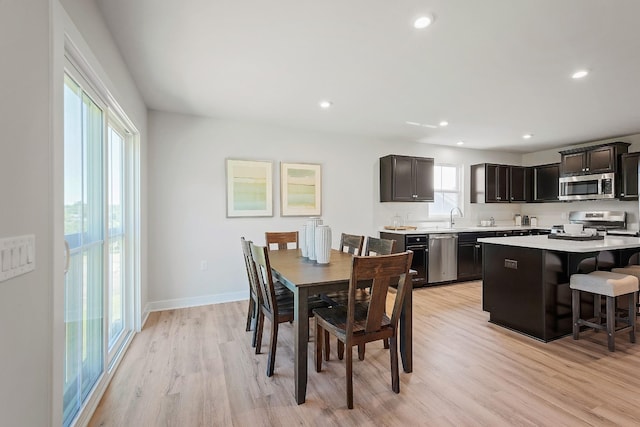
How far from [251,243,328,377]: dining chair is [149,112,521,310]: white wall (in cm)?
175

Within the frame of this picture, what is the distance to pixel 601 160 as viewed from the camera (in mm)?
5039

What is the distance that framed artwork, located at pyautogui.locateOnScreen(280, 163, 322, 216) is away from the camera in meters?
4.55

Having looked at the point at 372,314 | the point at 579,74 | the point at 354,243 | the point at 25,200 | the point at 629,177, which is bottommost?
the point at 372,314

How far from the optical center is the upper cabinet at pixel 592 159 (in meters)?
4.91

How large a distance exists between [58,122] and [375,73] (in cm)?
239

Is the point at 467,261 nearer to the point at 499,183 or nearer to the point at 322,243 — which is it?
the point at 499,183

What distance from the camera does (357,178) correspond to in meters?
5.12

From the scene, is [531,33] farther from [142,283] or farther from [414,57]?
[142,283]

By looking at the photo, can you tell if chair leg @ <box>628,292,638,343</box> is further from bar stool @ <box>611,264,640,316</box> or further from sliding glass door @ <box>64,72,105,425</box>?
sliding glass door @ <box>64,72,105,425</box>

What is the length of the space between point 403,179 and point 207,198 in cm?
308

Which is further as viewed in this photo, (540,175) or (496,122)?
(540,175)

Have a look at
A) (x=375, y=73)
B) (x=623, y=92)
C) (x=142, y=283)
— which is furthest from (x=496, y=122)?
(x=142, y=283)

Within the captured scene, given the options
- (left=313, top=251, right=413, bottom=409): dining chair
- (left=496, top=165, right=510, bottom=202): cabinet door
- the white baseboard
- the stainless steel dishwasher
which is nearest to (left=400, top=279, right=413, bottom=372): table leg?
(left=313, top=251, right=413, bottom=409): dining chair

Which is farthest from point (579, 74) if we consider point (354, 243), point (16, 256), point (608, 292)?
point (16, 256)
